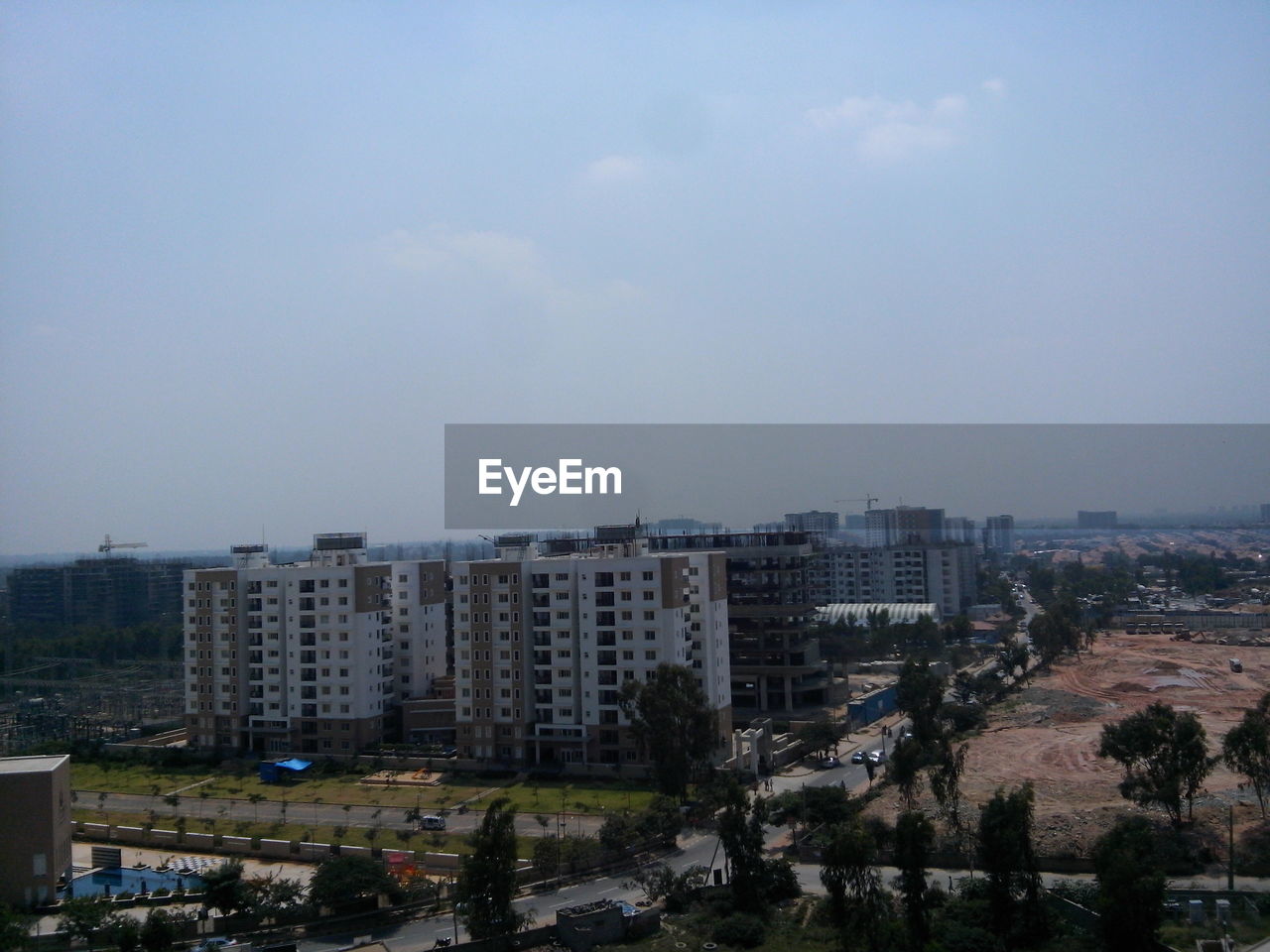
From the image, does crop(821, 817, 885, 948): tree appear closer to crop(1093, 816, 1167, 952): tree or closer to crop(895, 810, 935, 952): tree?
crop(895, 810, 935, 952): tree

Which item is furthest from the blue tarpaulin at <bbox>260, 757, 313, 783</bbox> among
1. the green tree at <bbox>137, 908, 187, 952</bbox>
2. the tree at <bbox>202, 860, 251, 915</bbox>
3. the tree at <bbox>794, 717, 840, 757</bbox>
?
the tree at <bbox>794, 717, 840, 757</bbox>

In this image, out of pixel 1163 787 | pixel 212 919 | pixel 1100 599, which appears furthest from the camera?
pixel 1100 599

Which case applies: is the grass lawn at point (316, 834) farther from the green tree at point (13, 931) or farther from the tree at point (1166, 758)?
the tree at point (1166, 758)

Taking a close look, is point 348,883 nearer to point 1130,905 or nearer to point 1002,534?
point 1130,905

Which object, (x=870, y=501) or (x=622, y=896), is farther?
(x=870, y=501)

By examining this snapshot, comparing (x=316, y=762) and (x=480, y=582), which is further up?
(x=480, y=582)

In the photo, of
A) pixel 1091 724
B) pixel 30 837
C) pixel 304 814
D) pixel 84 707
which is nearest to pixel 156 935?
pixel 30 837

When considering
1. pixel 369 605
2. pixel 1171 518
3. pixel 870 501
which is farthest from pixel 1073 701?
pixel 1171 518

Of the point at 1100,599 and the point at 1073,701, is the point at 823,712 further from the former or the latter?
the point at 1100,599
